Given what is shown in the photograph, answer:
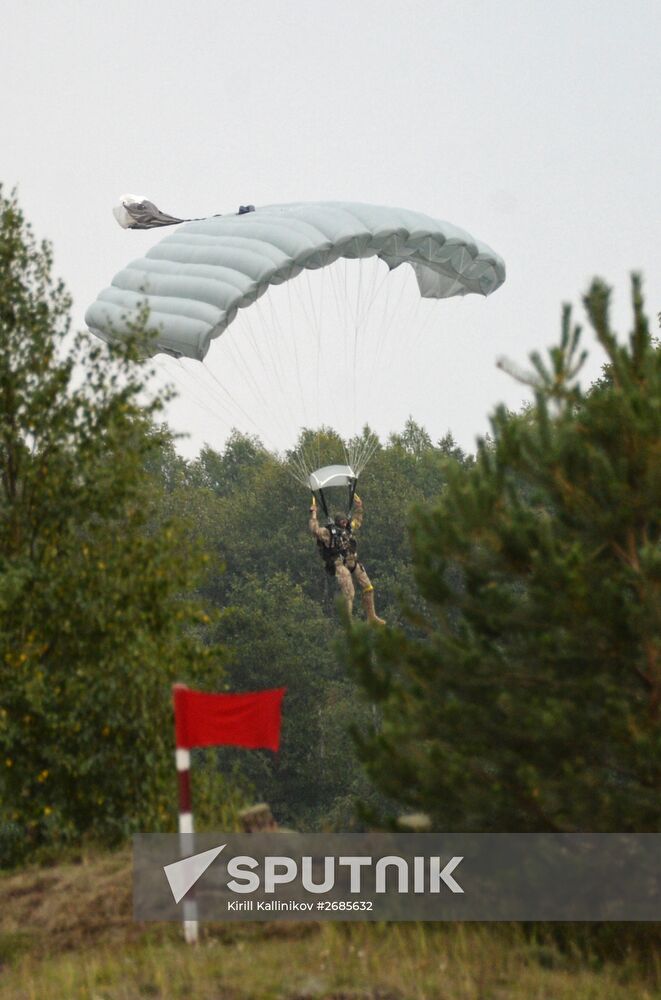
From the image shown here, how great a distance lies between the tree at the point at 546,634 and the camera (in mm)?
10328

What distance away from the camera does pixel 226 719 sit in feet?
33.4

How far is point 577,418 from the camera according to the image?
11117mm

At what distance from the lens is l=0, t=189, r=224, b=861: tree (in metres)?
12.6

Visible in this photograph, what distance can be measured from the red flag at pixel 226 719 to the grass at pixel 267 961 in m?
1.28

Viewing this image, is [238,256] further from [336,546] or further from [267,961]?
[267,961]

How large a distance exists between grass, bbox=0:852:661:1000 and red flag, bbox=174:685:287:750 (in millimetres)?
1282

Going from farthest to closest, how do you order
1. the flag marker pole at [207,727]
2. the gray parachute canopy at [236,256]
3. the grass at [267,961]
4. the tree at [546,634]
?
the gray parachute canopy at [236,256] < the tree at [546,634] < the flag marker pole at [207,727] < the grass at [267,961]

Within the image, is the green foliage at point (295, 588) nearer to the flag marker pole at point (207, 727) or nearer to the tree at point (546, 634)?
the tree at point (546, 634)

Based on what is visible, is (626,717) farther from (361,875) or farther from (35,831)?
(35,831)

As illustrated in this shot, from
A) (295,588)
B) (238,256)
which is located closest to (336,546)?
(238,256)

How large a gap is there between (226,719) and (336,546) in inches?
502

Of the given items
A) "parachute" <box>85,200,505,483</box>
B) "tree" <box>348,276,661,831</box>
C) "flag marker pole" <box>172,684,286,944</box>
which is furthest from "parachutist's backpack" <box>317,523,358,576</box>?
"flag marker pole" <box>172,684,286,944</box>

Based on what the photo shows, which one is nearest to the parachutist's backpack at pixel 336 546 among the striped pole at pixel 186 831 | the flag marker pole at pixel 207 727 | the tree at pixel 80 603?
the tree at pixel 80 603

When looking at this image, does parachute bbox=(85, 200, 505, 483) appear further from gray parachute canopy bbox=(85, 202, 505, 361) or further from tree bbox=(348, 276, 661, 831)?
tree bbox=(348, 276, 661, 831)
